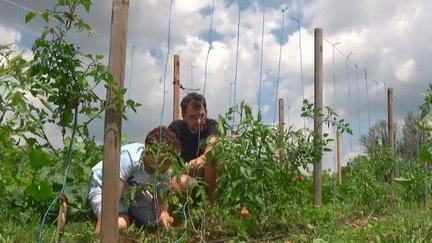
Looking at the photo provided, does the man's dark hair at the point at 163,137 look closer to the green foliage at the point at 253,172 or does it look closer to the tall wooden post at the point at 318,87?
the green foliage at the point at 253,172

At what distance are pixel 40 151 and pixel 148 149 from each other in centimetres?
82

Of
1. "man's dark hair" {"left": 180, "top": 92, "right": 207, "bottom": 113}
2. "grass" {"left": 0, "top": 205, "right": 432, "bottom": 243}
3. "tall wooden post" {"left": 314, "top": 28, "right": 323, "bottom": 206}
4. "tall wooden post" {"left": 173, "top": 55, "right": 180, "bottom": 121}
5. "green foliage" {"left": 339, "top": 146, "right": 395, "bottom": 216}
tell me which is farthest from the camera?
"tall wooden post" {"left": 173, "top": 55, "right": 180, "bottom": 121}

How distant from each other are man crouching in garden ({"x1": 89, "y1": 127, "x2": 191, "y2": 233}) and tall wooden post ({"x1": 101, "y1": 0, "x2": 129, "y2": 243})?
1.59 ft

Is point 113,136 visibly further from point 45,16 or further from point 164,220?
point 164,220

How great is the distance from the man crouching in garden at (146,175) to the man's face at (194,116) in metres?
0.46

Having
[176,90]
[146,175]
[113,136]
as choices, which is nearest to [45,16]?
[113,136]

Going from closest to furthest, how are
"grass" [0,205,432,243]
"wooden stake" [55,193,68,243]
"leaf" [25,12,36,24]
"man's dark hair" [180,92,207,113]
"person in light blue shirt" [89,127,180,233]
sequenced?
"leaf" [25,12,36,24] < "wooden stake" [55,193,68,243] < "grass" [0,205,432,243] < "person in light blue shirt" [89,127,180,233] < "man's dark hair" [180,92,207,113]

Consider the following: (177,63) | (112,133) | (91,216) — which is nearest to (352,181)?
(177,63)

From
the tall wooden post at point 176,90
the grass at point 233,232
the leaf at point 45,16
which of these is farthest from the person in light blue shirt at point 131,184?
the tall wooden post at point 176,90

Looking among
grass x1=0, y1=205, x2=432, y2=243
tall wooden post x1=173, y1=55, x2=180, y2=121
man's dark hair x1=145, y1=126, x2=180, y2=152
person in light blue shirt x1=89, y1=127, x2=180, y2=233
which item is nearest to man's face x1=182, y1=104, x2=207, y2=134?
person in light blue shirt x1=89, y1=127, x2=180, y2=233

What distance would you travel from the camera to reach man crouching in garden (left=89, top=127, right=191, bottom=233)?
10.7 ft

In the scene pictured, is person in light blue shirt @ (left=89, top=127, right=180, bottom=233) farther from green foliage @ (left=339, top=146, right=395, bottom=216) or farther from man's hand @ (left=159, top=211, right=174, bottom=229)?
green foliage @ (left=339, top=146, right=395, bottom=216)

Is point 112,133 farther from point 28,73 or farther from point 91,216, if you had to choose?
point 91,216

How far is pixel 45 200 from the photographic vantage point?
393 cm
